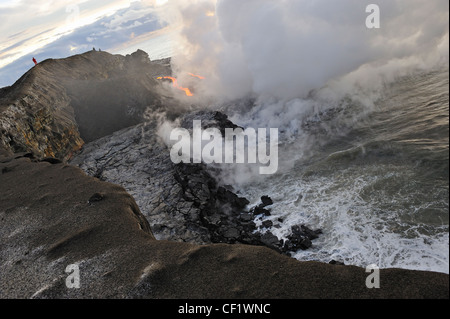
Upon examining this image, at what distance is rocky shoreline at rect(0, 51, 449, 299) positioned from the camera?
22.9ft

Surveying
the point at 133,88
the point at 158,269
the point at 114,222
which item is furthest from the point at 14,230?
the point at 133,88

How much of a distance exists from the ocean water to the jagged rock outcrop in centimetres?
2147

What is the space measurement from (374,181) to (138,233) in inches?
514

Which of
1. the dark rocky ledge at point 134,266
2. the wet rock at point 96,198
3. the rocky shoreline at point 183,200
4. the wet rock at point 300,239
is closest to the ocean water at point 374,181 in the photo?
the wet rock at point 300,239

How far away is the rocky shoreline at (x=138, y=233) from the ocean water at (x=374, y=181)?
1.47m

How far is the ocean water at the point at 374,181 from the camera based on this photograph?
11117 mm

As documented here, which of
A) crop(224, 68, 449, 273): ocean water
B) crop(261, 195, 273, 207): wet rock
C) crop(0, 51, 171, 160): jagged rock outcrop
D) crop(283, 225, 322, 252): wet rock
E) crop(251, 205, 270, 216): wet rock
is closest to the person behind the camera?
crop(224, 68, 449, 273): ocean water

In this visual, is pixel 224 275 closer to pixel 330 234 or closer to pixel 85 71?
pixel 330 234

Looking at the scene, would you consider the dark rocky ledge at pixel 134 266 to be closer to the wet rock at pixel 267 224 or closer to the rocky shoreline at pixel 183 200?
the rocky shoreline at pixel 183 200

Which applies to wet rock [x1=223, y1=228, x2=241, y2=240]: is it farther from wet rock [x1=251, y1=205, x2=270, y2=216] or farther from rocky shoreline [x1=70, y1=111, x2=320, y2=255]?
wet rock [x1=251, y1=205, x2=270, y2=216]

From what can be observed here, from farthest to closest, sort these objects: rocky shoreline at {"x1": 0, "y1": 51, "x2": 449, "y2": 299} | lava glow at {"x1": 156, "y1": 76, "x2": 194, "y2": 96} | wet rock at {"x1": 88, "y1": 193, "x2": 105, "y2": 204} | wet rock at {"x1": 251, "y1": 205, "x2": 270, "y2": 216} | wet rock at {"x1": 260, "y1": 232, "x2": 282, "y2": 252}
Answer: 1. lava glow at {"x1": 156, "y1": 76, "x2": 194, "y2": 96}
2. wet rock at {"x1": 251, "y1": 205, "x2": 270, "y2": 216}
3. wet rock at {"x1": 260, "y1": 232, "x2": 282, "y2": 252}
4. wet rock at {"x1": 88, "y1": 193, "x2": 105, "y2": 204}
5. rocky shoreline at {"x1": 0, "y1": 51, "x2": 449, "y2": 299}

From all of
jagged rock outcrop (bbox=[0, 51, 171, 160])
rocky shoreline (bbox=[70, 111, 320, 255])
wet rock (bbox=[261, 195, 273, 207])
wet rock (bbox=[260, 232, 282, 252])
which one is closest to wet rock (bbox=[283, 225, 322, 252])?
rocky shoreline (bbox=[70, 111, 320, 255])

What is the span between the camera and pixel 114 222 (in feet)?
33.4

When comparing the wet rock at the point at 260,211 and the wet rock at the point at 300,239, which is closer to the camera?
the wet rock at the point at 300,239
